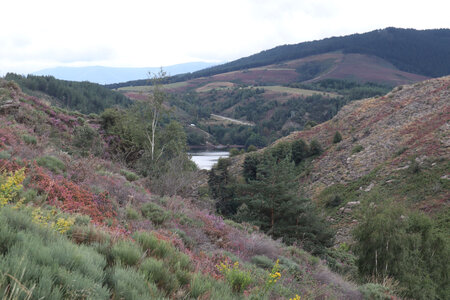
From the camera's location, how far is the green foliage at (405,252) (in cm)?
903

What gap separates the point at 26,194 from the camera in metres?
5.30

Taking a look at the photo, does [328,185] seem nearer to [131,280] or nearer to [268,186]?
[268,186]

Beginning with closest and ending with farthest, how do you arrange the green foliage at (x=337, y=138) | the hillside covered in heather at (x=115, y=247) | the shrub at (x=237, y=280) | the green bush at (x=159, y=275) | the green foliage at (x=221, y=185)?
the hillside covered in heather at (x=115, y=247) → the green bush at (x=159, y=275) → the shrub at (x=237, y=280) → the green foliage at (x=221, y=185) → the green foliage at (x=337, y=138)

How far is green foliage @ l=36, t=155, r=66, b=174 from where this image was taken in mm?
7536

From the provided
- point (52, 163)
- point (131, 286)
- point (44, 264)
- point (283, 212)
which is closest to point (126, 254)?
point (131, 286)

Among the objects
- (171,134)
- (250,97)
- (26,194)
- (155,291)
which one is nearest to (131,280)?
(155,291)

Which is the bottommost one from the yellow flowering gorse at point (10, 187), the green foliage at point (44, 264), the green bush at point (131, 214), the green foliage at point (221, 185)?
the green foliage at point (221, 185)

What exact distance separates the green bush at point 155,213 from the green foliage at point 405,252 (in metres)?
6.22

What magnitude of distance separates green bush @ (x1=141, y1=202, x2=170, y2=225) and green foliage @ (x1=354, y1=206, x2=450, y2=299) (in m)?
6.22

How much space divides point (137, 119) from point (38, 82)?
94409mm

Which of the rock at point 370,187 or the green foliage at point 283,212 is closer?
the green foliage at point 283,212

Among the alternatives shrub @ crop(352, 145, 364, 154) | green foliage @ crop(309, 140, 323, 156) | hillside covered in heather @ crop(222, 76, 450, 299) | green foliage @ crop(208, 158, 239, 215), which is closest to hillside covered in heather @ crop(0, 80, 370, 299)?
hillside covered in heather @ crop(222, 76, 450, 299)

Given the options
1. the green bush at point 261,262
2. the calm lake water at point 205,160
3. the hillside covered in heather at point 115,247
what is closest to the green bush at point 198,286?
the hillside covered in heather at point 115,247

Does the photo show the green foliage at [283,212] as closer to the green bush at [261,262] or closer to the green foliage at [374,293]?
the green foliage at [374,293]
